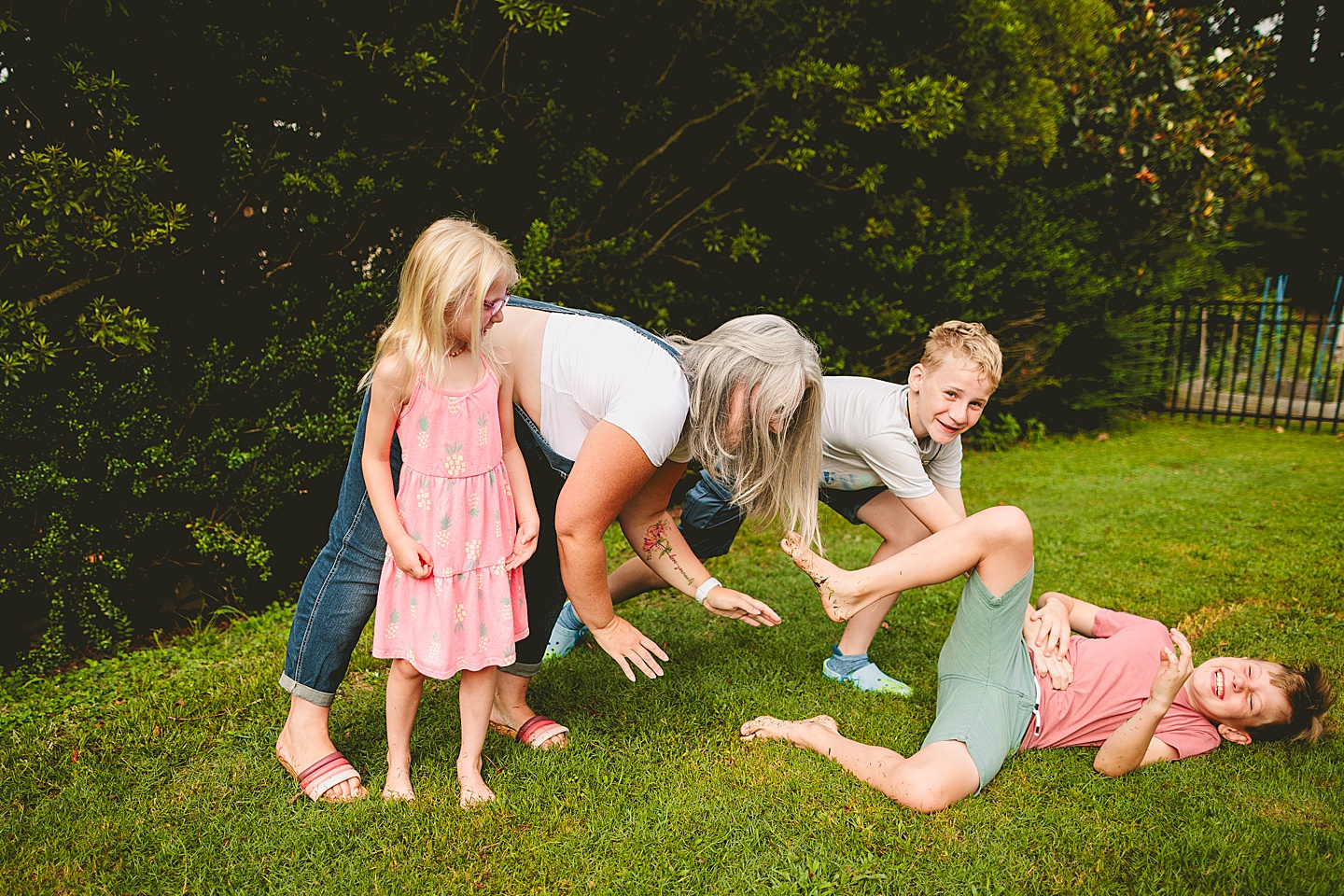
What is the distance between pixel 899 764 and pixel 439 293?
6.36ft

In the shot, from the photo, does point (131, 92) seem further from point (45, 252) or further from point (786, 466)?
point (786, 466)

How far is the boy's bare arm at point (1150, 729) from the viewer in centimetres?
267

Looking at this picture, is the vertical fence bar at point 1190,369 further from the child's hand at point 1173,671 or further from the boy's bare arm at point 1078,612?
the child's hand at point 1173,671

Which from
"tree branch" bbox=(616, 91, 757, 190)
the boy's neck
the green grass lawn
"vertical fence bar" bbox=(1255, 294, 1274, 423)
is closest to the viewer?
the green grass lawn

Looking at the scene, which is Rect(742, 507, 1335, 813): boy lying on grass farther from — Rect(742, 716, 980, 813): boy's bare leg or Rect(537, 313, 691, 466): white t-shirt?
Rect(537, 313, 691, 466): white t-shirt

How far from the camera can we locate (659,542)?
10.1 feet

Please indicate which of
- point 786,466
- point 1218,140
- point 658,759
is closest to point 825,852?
point 658,759

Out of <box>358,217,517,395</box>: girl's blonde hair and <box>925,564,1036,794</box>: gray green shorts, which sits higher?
<box>358,217,517,395</box>: girl's blonde hair

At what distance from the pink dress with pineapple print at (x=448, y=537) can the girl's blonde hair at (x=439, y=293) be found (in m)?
0.12

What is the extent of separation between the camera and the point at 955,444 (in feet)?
11.4

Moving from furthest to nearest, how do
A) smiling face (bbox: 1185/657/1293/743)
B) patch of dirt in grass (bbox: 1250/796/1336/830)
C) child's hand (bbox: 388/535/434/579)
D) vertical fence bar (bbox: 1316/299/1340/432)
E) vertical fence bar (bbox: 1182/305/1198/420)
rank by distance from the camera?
vertical fence bar (bbox: 1182/305/1198/420)
vertical fence bar (bbox: 1316/299/1340/432)
smiling face (bbox: 1185/657/1293/743)
patch of dirt in grass (bbox: 1250/796/1336/830)
child's hand (bbox: 388/535/434/579)

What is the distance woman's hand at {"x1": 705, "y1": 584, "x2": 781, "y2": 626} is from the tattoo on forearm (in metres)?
0.18

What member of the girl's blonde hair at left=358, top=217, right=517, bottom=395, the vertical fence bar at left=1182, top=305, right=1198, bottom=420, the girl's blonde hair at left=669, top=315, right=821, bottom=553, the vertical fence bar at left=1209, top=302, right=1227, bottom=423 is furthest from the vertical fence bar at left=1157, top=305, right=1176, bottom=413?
the girl's blonde hair at left=358, top=217, right=517, bottom=395

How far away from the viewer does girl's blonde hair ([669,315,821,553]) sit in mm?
2555
